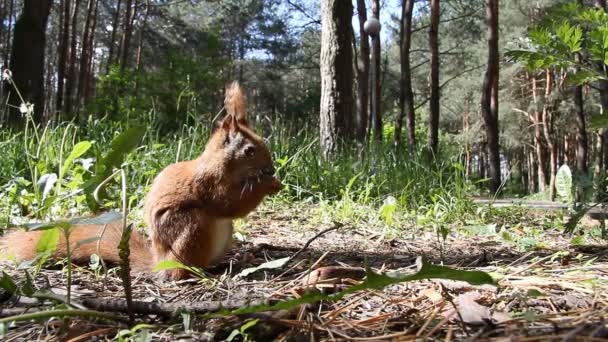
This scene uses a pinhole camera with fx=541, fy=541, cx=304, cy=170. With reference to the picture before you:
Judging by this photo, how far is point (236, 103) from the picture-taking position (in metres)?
2.19

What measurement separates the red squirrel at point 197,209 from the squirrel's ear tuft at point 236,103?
39mm

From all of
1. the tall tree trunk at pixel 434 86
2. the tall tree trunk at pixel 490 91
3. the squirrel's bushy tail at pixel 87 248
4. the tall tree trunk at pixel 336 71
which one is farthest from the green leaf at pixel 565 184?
the tall tree trunk at pixel 434 86

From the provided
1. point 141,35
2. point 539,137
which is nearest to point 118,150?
point 539,137

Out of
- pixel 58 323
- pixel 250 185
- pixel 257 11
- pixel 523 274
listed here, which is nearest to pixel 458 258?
pixel 523 274

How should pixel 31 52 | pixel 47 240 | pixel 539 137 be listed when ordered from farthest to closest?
pixel 539 137 → pixel 31 52 → pixel 47 240

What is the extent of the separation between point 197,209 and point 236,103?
490mm

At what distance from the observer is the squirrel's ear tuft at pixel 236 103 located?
85.7 inches

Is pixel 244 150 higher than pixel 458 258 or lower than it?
higher

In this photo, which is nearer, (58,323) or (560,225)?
(58,323)

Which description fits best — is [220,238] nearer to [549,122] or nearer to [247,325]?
[247,325]

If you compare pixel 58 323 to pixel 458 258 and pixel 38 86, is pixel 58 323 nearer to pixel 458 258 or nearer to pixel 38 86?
pixel 458 258

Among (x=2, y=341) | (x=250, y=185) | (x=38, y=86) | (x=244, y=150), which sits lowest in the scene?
(x=2, y=341)

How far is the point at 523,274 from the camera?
161 centimetres

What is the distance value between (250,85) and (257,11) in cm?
479
